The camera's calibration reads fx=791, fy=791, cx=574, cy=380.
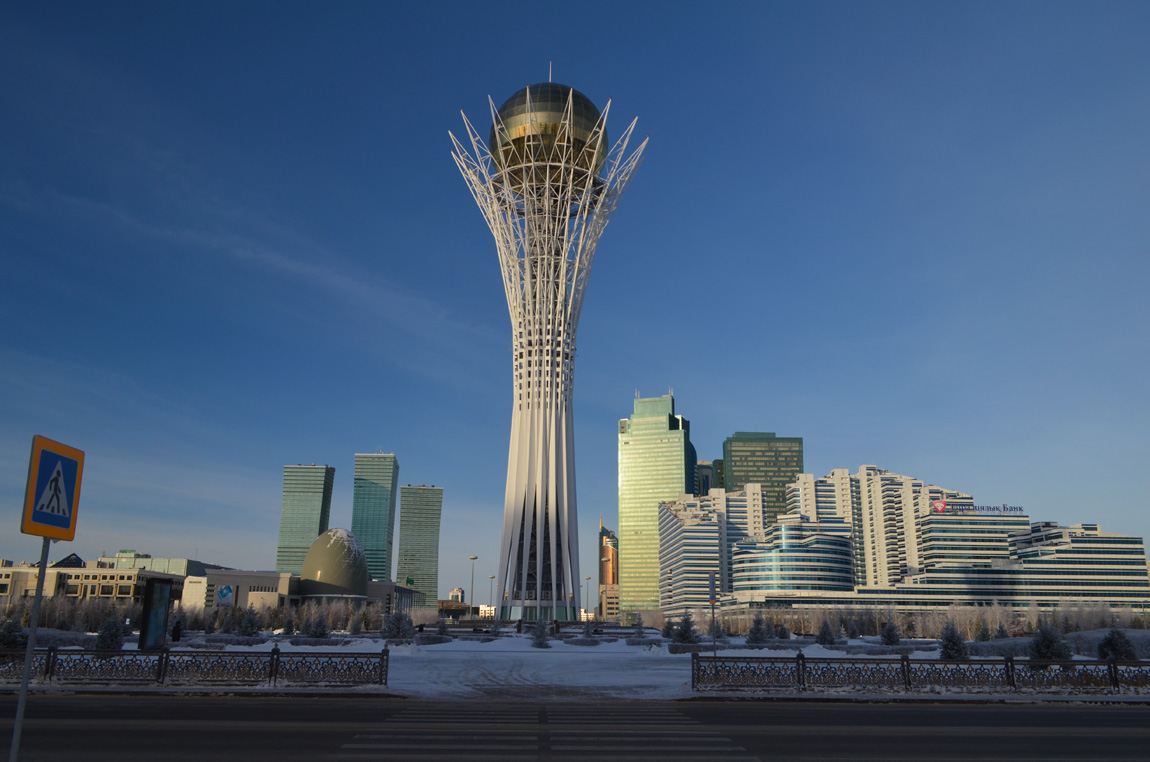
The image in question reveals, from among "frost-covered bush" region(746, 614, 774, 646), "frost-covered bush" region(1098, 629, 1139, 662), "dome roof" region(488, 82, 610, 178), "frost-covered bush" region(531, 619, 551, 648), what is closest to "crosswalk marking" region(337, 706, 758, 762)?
"frost-covered bush" region(1098, 629, 1139, 662)

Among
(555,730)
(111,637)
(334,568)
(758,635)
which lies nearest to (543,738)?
(555,730)

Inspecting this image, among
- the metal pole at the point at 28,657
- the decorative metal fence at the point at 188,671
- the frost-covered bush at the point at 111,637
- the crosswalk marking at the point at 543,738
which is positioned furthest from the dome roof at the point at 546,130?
the metal pole at the point at 28,657

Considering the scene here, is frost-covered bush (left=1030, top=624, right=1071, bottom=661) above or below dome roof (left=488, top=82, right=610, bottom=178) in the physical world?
below

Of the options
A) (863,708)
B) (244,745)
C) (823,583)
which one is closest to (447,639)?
(863,708)

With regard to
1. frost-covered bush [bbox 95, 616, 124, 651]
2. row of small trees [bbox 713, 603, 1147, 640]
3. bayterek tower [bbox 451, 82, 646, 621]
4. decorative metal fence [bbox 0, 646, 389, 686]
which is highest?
bayterek tower [bbox 451, 82, 646, 621]

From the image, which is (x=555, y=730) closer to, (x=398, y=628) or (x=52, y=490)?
(x=52, y=490)

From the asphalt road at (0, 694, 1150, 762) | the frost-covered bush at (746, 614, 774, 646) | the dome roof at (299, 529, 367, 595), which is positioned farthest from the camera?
the dome roof at (299, 529, 367, 595)

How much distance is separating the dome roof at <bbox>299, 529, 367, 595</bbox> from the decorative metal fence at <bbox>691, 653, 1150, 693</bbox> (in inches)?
3827

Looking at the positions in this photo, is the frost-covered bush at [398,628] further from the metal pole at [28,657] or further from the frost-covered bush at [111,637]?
the metal pole at [28,657]

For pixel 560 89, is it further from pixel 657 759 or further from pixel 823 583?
pixel 823 583

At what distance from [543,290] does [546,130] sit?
59.5 ft

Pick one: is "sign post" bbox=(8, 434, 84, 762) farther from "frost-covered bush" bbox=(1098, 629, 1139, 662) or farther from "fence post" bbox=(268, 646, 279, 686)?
"frost-covered bush" bbox=(1098, 629, 1139, 662)

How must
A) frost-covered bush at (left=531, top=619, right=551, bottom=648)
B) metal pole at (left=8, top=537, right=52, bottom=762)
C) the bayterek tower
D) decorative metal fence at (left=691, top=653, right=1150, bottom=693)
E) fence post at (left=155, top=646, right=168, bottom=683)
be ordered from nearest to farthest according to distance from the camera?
metal pole at (left=8, top=537, right=52, bottom=762), decorative metal fence at (left=691, top=653, right=1150, bottom=693), fence post at (left=155, top=646, right=168, bottom=683), frost-covered bush at (left=531, top=619, right=551, bottom=648), the bayterek tower

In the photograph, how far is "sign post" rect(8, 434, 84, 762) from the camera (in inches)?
291
